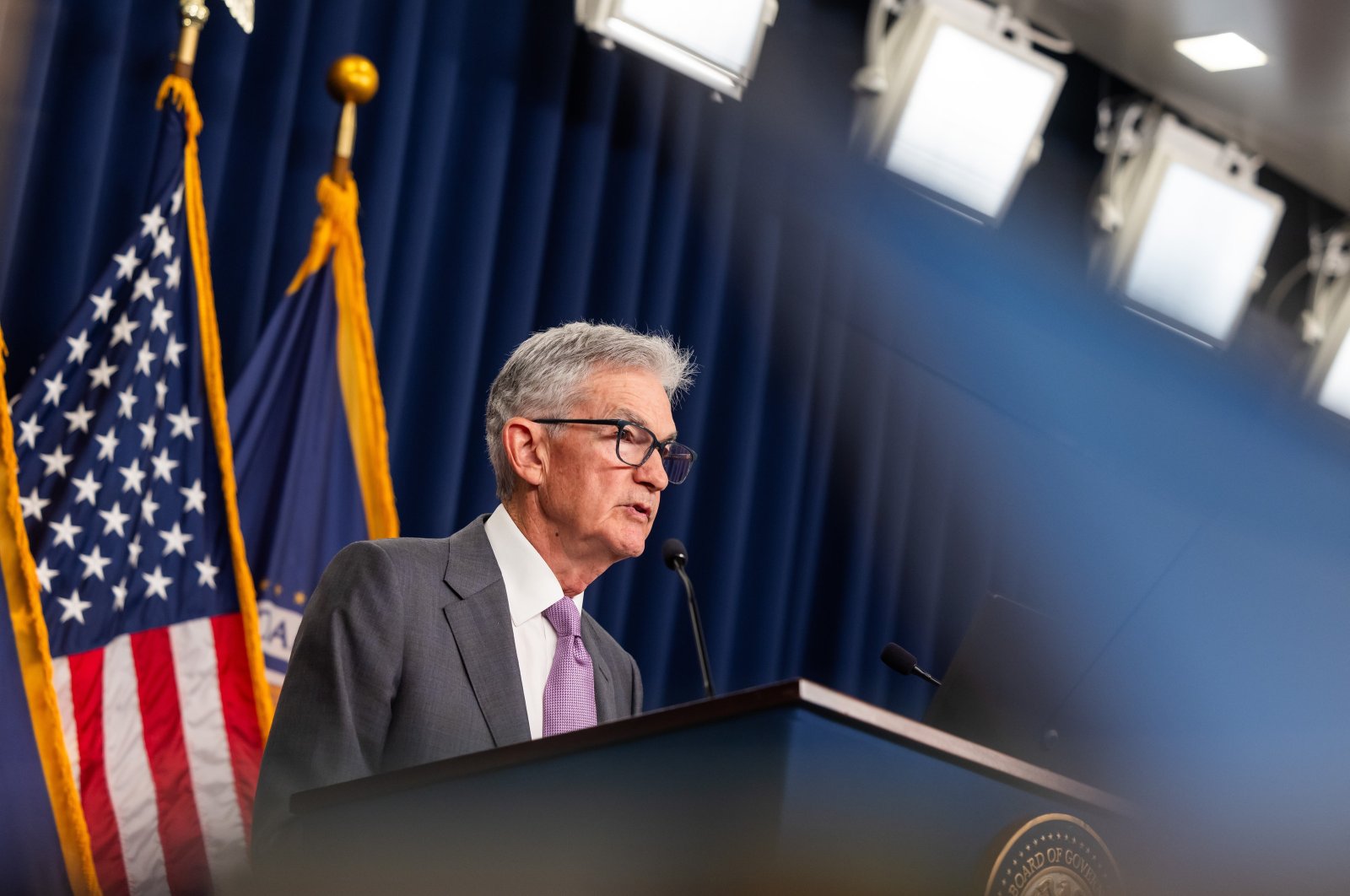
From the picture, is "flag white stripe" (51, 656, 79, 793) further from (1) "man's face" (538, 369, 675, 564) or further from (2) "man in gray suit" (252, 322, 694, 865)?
(1) "man's face" (538, 369, 675, 564)

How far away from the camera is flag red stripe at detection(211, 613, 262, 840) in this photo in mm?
2914

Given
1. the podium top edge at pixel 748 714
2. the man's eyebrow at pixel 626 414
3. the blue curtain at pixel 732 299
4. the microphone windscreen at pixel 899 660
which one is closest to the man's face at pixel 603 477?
the man's eyebrow at pixel 626 414

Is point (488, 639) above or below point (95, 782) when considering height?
above

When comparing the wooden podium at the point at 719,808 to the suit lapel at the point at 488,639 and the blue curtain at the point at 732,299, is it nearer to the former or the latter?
the suit lapel at the point at 488,639

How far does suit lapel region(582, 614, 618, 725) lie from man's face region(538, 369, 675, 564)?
134 mm

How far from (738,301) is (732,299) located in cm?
2

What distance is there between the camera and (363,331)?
3.38 m

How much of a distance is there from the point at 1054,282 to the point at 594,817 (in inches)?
163

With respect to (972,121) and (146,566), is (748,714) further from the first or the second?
(972,121)

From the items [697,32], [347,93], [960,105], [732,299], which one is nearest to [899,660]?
[347,93]

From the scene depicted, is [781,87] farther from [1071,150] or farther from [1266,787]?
[1266,787]

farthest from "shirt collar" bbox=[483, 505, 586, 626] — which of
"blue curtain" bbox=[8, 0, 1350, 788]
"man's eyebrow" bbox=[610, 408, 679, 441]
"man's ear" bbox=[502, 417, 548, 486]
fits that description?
"blue curtain" bbox=[8, 0, 1350, 788]

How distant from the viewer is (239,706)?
2.96 metres

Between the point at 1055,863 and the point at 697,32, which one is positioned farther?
the point at 697,32
